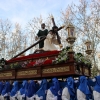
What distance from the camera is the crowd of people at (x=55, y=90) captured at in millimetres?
4867

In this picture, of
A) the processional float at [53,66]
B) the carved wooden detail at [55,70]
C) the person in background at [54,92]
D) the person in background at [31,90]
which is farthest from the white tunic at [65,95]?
the person in background at [31,90]

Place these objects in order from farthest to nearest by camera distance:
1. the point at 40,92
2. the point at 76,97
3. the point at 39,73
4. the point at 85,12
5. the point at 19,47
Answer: the point at 19,47
the point at 85,12
the point at 39,73
the point at 40,92
the point at 76,97

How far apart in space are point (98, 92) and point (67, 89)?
3.43 ft

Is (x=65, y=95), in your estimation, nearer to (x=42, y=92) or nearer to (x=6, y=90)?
(x=42, y=92)

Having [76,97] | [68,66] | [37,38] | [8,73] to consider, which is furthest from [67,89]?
[37,38]

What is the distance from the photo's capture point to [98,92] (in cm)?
457

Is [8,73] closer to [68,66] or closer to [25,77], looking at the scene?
[25,77]

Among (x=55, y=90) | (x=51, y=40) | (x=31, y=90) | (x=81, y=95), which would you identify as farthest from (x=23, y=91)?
(x=51, y=40)

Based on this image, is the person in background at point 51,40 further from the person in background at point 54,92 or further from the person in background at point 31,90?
the person in background at point 54,92

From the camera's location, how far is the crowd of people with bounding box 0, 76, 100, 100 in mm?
4867

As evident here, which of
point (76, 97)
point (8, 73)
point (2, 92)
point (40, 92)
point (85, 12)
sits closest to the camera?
point (76, 97)

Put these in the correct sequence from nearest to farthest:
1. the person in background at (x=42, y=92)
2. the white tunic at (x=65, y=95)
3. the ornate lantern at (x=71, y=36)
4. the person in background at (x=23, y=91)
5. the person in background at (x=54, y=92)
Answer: the white tunic at (x=65, y=95) < the person in background at (x=54, y=92) < the person in background at (x=42, y=92) < the ornate lantern at (x=71, y=36) < the person in background at (x=23, y=91)

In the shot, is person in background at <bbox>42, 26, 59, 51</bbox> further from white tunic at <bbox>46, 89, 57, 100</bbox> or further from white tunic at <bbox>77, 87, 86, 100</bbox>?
white tunic at <bbox>77, 87, 86, 100</bbox>

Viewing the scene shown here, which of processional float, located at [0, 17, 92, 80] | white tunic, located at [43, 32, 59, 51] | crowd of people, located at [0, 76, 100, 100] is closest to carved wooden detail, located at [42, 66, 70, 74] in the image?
processional float, located at [0, 17, 92, 80]
